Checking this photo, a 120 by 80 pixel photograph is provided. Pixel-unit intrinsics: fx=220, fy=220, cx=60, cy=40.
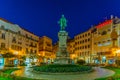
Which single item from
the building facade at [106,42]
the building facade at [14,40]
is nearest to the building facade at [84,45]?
the building facade at [106,42]

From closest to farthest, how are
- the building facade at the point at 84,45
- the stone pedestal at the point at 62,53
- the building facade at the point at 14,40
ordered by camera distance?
the stone pedestal at the point at 62,53
the building facade at the point at 14,40
the building facade at the point at 84,45

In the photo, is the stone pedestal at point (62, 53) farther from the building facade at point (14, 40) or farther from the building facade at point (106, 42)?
the building facade at point (106, 42)

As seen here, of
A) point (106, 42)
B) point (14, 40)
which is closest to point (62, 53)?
point (14, 40)

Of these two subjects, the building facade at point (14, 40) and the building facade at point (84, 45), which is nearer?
the building facade at point (14, 40)

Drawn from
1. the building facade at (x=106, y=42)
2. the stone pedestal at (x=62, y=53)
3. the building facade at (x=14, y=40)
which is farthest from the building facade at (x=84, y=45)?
the stone pedestal at (x=62, y=53)

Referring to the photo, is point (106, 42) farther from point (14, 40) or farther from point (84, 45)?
point (14, 40)

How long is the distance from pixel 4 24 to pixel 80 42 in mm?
50297

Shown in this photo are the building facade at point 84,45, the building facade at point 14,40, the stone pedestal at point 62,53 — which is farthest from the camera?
→ the building facade at point 84,45

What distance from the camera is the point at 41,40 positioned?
123938 mm

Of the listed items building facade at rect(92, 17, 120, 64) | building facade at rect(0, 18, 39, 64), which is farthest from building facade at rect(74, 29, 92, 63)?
building facade at rect(0, 18, 39, 64)

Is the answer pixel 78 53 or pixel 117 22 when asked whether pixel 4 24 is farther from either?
pixel 78 53

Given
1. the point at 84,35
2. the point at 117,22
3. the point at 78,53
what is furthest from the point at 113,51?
the point at 78,53

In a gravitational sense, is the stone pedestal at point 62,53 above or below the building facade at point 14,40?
below

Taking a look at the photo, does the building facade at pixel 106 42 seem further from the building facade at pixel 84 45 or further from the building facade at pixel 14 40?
the building facade at pixel 14 40
